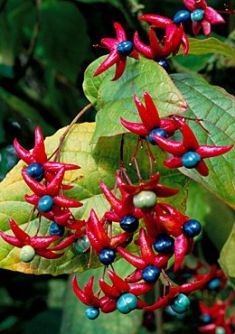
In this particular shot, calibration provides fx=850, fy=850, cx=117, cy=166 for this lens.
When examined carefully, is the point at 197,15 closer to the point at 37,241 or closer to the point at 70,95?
the point at 37,241

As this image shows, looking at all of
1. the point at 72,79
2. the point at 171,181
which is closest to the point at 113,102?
the point at 171,181

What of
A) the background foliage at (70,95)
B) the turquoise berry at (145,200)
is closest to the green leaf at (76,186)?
the background foliage at (70,95)

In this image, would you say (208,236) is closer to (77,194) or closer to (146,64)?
(77,194)

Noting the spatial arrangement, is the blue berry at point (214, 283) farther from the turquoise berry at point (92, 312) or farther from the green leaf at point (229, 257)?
the turquoise berry at point (92, 312)

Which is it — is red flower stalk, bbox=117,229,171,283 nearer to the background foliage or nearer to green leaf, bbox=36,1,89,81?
the background foliage

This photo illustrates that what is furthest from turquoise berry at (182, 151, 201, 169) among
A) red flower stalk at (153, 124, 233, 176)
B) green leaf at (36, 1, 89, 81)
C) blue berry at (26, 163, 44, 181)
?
green leaf at (36, 1, 89, 81)

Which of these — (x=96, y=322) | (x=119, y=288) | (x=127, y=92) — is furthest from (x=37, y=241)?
(x=96, y=322)
